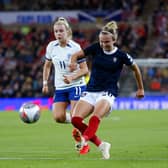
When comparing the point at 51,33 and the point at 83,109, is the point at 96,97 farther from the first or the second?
the point at 51,33

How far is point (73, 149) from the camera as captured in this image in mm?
14820

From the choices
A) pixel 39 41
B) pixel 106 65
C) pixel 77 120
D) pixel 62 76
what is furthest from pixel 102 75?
pixel 39 41

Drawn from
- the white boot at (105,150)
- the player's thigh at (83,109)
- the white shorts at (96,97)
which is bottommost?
the white boot at (105,150)

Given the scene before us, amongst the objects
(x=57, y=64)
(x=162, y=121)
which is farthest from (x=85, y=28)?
(x=57, y=64)

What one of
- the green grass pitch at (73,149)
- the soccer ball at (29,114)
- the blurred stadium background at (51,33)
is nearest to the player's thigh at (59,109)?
the green grass pitch at (73,149)

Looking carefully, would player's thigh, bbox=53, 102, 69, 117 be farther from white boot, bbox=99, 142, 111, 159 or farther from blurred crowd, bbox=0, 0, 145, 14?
blurred crowd, bbox=0, 0, 145, 14

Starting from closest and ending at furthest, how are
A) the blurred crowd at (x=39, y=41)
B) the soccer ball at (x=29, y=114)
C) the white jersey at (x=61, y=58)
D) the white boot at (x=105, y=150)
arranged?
1. the white boot at (x=105, y=150)
2. the white jersey at (x=61, y=58)
3. the soccer ball at (x=29, y=114)
4. the blurred crowd at (x=39, y=41)

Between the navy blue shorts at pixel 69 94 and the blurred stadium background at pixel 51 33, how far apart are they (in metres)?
19.5

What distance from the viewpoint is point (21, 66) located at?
3872cm

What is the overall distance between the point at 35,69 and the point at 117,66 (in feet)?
83.1

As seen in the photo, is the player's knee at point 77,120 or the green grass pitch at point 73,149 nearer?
the green grass pitch at point 73,149

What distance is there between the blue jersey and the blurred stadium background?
71.4ft

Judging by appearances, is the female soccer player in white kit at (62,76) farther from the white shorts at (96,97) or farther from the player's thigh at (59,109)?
the white shorts at (96,97)

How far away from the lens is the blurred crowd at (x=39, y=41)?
3734 cm
